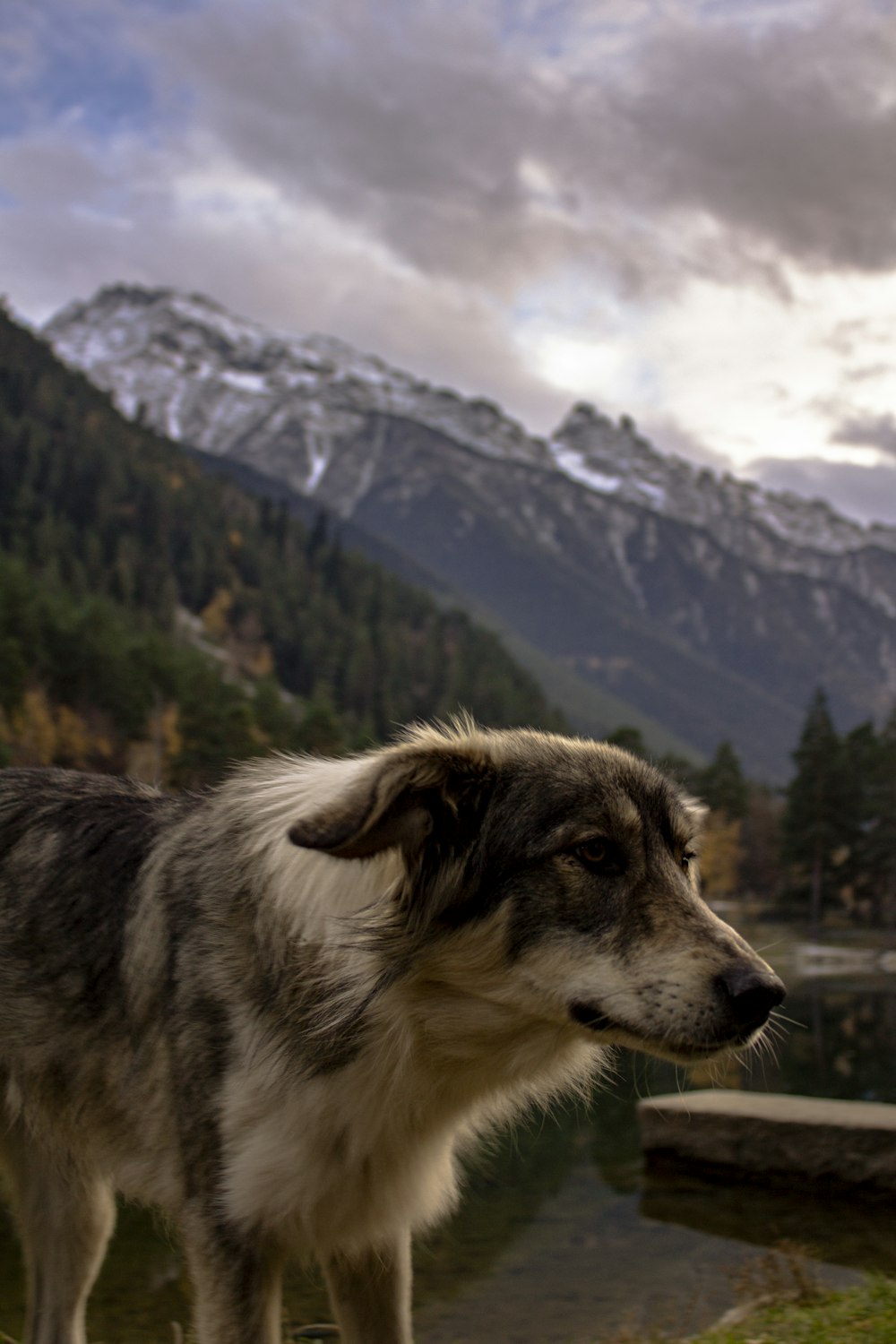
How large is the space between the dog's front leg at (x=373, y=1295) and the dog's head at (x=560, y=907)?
1573 mm

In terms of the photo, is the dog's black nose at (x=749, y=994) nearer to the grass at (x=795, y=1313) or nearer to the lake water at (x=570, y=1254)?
the lake water at (x=570, y=1254)

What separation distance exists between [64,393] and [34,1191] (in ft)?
677

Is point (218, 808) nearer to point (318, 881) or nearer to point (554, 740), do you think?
point (318, 881)

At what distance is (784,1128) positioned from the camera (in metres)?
12.5

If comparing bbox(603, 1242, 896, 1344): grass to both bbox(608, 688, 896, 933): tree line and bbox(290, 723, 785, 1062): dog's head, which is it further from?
bbox(608, 688, 896, 933): tree line

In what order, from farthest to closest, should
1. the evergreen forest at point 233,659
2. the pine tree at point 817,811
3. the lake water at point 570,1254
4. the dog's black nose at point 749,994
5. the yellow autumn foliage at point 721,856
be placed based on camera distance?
the yellow autumn foliage at point 721,856
the evergreen forest at point 233,659
the pine tree at point 817,811
the lake water at point 570,1254
the dog's black nose at point 749,994

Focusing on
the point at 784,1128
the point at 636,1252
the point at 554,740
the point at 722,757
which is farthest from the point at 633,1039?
the point at 722,757

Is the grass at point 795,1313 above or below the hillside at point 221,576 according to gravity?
below

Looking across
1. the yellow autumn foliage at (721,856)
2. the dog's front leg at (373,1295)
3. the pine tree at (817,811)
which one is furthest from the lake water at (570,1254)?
the yellow autumn foliage at (721,856)

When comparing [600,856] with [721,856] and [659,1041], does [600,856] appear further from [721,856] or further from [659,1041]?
[721,856]

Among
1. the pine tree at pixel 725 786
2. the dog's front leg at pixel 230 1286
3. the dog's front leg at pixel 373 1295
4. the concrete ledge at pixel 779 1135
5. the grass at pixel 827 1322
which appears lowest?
the concrete ledge at pixel 779 1135

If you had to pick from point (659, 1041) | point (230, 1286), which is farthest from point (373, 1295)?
point (659, 1041)

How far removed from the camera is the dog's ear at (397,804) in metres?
3.68

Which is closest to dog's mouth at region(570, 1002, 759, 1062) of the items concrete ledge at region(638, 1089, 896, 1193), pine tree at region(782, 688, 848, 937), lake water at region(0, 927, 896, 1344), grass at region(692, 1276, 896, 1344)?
lake water at region(0, 927, 896, 1344)
